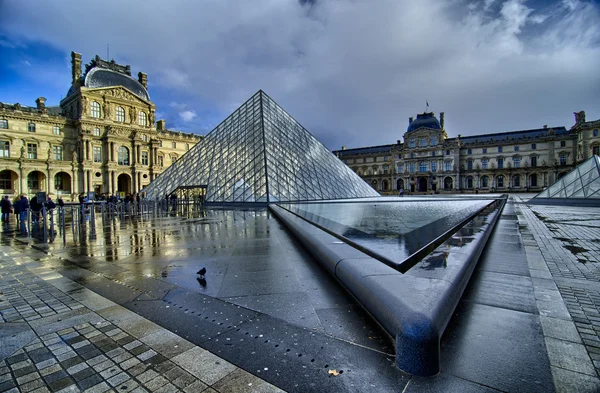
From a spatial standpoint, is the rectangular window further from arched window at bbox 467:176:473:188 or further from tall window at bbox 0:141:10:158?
tall window at bbox 0:141:10:158

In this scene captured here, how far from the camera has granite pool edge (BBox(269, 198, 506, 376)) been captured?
1.60 metres

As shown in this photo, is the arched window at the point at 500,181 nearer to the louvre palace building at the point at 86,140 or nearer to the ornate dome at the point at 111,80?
the louvre palace building at the point at 86,140

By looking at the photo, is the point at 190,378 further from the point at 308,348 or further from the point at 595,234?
the point at 595,234

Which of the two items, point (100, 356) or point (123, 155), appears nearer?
point (100, 356)

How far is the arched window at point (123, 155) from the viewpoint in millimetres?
40750

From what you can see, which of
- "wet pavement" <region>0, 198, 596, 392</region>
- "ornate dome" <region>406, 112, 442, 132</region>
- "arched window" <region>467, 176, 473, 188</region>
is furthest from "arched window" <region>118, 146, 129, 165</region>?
"arched window" <region>467, 176, 473, 188</region>

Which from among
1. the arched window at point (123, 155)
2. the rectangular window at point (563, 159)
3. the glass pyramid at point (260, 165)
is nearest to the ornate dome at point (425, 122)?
the rectangular window at point (563, 159)

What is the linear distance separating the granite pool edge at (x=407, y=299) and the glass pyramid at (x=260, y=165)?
45.2ft

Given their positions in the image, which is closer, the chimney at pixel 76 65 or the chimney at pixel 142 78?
the chimney at pixel 76 65

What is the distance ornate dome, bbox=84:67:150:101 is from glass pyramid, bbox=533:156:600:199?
4951cm

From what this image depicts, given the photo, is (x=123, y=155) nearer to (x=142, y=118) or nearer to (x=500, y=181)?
(x=142, y=118)

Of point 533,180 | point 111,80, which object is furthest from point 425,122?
point 111,80

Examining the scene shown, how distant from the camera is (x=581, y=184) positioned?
17688 millimetres

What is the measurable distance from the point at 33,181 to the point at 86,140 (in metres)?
7.66
